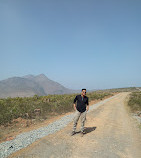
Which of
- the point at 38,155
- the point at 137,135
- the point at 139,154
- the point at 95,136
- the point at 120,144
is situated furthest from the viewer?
the point at 137,135

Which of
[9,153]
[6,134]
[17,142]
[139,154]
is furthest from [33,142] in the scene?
[139,154]

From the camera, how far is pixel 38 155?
4164mm

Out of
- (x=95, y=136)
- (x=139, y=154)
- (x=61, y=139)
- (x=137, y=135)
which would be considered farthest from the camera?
(x=137, y=135)

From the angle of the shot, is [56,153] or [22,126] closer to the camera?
[56,153]

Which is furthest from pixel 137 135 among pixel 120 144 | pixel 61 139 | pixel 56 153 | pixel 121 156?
pixel 56 153

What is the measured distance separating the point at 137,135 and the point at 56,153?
188 inches

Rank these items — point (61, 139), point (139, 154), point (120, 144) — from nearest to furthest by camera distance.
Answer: point (139, 154)
point (120, 144)
point (61, 139)

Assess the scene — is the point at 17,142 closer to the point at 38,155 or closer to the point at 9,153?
the point at 9,153

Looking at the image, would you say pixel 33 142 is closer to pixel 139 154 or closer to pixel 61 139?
pixel 61 139

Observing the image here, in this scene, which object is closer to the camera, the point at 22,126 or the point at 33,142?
the point at 33,142

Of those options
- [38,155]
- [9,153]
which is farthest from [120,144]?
[9,153]

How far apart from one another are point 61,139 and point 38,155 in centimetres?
160

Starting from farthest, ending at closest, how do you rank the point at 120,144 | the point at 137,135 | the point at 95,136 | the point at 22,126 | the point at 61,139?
the point at 22,126
the point at 137,135
the point at 95,136
the point at 61,139
the point at 120,144

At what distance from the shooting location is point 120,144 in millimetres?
5234
